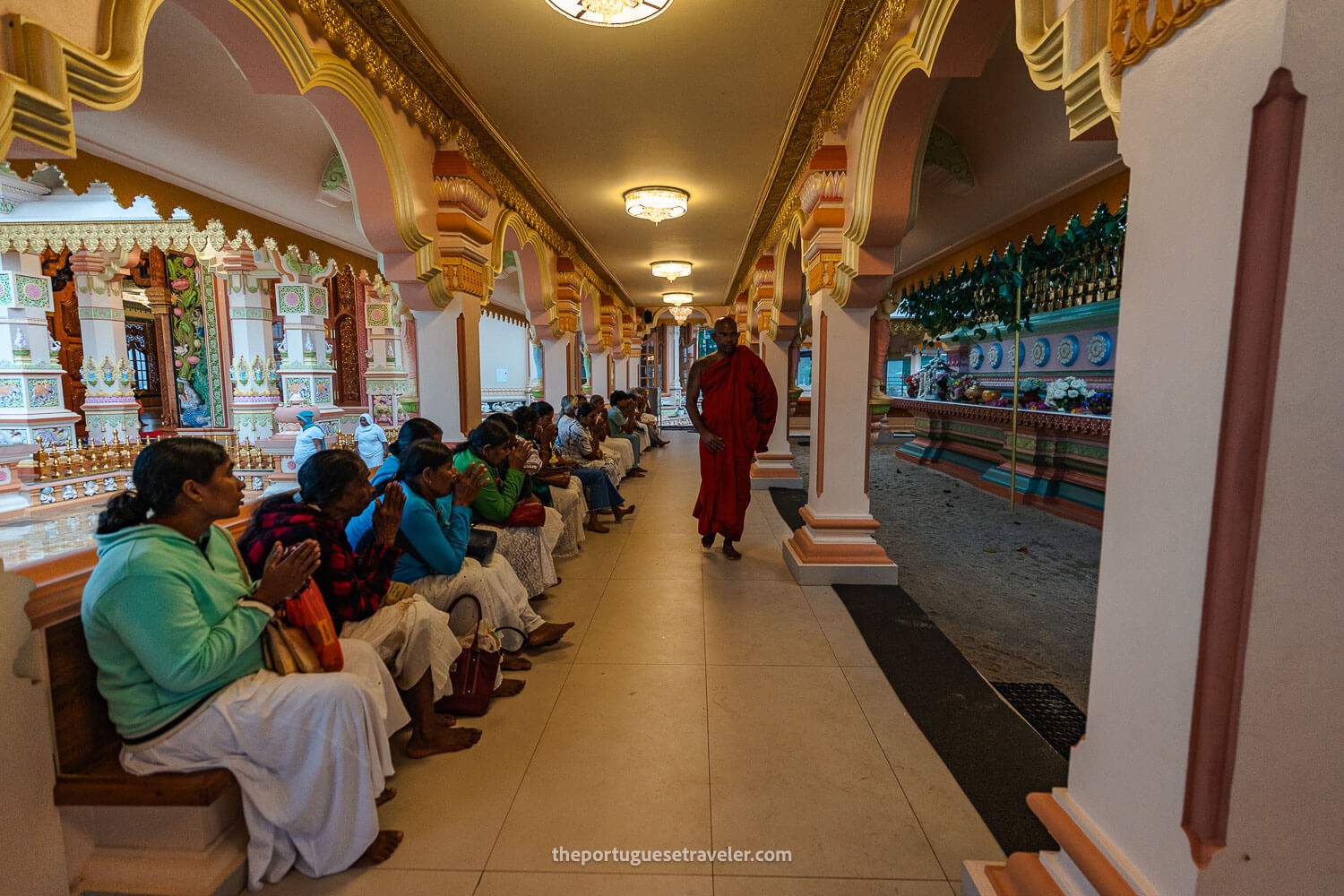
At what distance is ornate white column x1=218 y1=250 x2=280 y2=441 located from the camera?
7988 mm

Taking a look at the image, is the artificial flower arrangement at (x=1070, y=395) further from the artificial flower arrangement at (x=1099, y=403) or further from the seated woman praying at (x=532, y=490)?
the seated woman praying at (x=532, y=490)

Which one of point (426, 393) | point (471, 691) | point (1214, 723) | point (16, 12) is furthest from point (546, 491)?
point (1214, 723)

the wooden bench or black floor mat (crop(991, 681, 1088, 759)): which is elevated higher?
the wooden bench

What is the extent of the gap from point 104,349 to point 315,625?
31.2 feet

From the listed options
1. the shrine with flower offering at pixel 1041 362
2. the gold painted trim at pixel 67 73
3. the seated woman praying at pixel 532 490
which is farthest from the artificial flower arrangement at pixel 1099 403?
the gold painted trim at pixel 67 73

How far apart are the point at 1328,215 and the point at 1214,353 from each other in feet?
0.75

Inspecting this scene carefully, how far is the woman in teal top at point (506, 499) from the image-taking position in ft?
11.0

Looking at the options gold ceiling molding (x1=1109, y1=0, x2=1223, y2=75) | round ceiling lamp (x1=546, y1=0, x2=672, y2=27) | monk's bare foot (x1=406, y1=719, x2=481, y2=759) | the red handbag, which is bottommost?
monk's bare foot (x1=406, y1=719, x2=481, y2=759)

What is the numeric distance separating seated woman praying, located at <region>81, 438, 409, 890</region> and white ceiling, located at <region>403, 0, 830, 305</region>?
108 inches

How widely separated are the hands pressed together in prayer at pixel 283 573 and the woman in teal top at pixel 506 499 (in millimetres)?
1560

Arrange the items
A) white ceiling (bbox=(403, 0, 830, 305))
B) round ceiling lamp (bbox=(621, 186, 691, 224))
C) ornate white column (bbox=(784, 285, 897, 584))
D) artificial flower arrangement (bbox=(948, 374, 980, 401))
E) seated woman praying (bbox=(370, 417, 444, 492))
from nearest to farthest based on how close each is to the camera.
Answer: white ceiling (bbox=(403, 0, 830, 305)), seated woman praying (bbox=(370, 417, 444, 492)), ornate white column (bbox=(784, 285, 897, 584)), round ceiling lamp (bbox=(621, 186, 691, 224)), artificial flower arrangement (bbox=(948, 374, 980, 401))

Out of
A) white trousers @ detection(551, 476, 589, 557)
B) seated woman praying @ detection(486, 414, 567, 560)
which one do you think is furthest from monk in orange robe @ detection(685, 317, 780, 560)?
seated woman praying @ detection(486, 414, 567, 560)

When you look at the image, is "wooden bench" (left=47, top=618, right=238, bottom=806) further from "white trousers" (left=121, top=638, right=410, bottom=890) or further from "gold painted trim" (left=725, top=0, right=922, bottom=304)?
"gold painted trim" (left=725, top=0, right=922, bottom=304)

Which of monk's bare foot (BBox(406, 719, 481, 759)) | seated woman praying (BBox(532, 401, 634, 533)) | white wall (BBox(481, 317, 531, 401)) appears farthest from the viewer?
white wall (BBox(481, 317, 531, 401))
